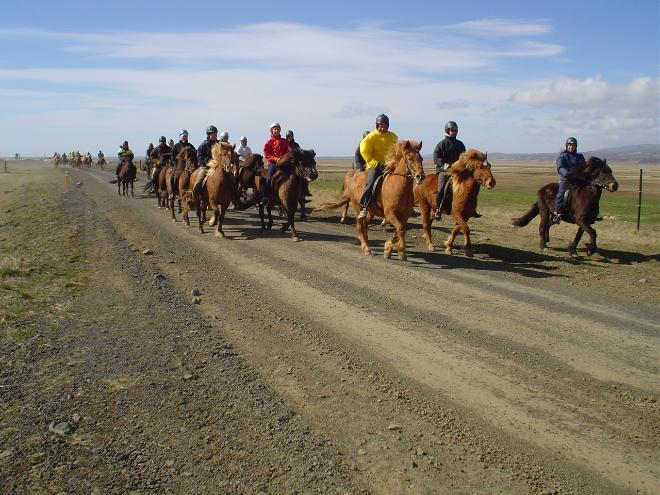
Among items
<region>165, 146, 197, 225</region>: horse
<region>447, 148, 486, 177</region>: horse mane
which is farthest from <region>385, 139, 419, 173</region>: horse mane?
<region>165, 146, 197, 225</region>: horse

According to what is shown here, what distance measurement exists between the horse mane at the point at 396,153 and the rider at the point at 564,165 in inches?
154

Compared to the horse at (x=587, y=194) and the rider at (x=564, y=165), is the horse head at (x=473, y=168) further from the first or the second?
the horse at (x=587, y=194)

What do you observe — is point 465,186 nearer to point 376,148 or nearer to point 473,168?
point 473,168

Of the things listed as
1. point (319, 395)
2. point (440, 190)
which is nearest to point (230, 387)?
point (319, 395)

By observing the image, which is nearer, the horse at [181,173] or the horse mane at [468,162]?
the horse mane at [468,162]

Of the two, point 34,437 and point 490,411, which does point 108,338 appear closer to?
point 34,437

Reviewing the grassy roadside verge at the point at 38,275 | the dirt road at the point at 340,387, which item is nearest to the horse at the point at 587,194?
the dirt road at the point at 340,387

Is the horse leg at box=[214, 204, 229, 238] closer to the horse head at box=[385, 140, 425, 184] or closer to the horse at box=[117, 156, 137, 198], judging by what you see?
the horse head at box=[385, 140, 425, 184]

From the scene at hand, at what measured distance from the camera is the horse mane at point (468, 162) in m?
11.8

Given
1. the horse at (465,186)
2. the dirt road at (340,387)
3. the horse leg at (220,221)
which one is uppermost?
Answer: the horse at (465,186)

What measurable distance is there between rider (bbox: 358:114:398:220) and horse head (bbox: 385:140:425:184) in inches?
21.5

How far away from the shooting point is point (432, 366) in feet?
17.9

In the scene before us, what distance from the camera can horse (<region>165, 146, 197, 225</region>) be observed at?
16.8 meters

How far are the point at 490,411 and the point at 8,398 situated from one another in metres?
4.32
